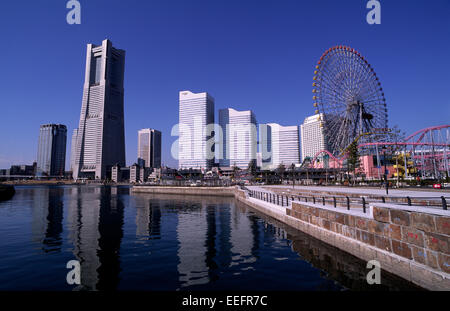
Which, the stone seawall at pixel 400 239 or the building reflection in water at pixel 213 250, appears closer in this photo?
the stone seawall at pixel 400 239

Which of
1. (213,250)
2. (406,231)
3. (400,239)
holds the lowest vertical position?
(213,250)

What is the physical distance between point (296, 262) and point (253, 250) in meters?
3.50

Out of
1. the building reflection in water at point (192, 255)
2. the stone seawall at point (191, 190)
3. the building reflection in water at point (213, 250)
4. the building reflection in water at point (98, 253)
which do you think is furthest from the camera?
the stone seawall at point (191, 190)

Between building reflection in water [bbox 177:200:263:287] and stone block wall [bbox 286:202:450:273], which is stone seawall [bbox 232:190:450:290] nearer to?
stone block wall [bbox 286:202:450:273]

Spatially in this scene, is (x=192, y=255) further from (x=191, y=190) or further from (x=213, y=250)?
(x=191, y=190)

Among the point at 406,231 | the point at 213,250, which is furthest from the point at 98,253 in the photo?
the point at 406,231

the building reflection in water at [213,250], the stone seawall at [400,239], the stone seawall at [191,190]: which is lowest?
the stone seawall at [191,190]

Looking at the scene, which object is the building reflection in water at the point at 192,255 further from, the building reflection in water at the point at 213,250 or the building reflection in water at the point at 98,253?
the building reflection in water at the point at 98,253

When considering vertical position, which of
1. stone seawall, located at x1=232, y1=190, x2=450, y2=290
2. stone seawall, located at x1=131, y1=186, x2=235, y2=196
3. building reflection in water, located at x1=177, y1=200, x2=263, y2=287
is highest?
stone seawall, located at x1=232, y1=190, x2=450, y2=290

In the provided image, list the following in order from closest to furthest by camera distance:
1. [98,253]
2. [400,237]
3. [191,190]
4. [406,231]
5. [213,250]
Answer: [406,231]
[400,237]
[98,253]
[213,250]
[191,190]

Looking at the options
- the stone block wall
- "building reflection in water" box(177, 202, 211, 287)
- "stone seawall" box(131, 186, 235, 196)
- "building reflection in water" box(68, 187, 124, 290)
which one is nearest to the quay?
the stone block wall

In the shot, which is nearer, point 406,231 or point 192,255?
point 406,231

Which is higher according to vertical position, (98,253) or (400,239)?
(400,239)

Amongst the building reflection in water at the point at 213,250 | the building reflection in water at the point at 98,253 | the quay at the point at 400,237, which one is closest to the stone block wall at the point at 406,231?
the quay at the point at 400,237
